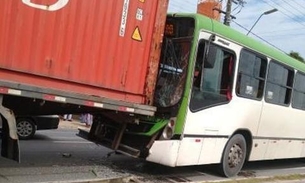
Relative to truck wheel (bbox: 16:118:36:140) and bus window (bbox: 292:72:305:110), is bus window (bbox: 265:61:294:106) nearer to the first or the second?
bus window (bbox: 292:72:305:110)

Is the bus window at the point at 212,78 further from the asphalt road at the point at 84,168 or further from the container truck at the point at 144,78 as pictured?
the asphalt road at the point at 84,168

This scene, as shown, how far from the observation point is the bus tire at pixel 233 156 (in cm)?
993

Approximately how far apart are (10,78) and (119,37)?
1978 mm

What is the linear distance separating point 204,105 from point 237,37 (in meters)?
1.63

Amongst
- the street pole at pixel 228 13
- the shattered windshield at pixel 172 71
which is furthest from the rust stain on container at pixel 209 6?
the shattered windshield at pixel 172 71

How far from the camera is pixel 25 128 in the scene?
12.4m

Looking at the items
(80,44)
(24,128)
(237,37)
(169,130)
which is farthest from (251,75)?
(24,128)

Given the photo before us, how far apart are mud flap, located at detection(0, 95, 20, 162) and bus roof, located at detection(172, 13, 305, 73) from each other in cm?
353

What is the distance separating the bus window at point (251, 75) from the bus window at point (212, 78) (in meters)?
0.38

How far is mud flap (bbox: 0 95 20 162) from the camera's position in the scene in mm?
6705

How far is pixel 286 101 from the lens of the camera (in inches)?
478

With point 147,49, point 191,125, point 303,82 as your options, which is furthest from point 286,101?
point 147,49

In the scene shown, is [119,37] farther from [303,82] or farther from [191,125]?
[303,82]

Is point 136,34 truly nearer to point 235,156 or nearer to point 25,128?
point 235,156
